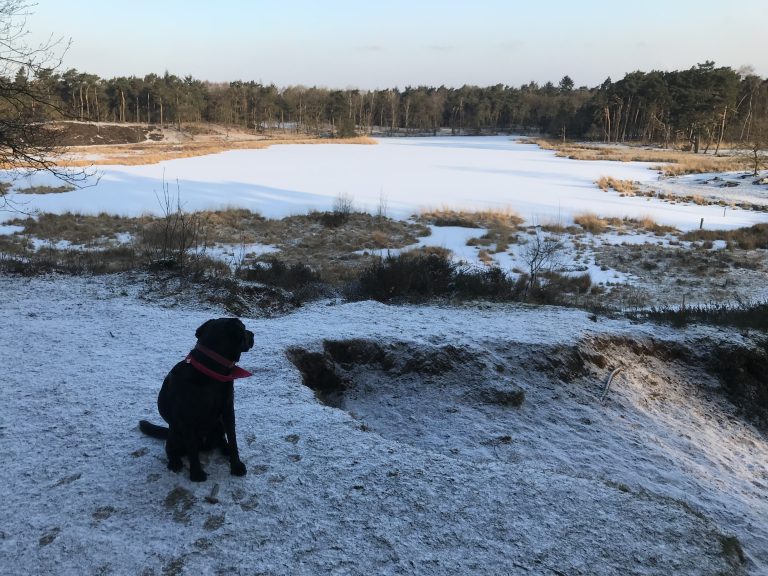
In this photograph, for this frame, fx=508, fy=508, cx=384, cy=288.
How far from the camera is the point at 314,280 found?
1009 centimetres

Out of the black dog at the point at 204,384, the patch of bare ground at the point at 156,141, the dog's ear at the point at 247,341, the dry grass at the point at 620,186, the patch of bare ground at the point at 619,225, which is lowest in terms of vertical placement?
the patch of bare ground at the point at 619,225

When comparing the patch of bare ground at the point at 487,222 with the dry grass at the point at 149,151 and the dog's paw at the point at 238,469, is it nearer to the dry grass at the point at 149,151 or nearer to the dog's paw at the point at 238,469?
the dog's paw at the point at 238,469

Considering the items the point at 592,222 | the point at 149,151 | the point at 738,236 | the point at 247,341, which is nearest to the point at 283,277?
the point at 247,341

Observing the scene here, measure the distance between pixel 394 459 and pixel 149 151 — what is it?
182 feet

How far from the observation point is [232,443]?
3219 millimetres

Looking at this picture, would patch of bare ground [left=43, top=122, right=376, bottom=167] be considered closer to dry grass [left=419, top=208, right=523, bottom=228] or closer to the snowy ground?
dry grass [left=419, top=208, right=523, bottom=228]

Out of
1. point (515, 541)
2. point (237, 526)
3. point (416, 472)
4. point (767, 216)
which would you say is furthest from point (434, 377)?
point (767, 216)

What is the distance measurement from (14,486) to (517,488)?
314cm

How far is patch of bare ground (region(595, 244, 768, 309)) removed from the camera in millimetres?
12789

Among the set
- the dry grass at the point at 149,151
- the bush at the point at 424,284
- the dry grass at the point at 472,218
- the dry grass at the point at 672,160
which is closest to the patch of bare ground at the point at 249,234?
the dry grass at the point at 472,218

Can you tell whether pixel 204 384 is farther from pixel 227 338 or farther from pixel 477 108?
pixel 477 108

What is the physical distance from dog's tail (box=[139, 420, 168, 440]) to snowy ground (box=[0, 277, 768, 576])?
7 cm

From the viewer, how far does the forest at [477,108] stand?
64062 mm

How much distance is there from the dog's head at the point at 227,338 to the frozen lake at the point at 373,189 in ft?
66.5
